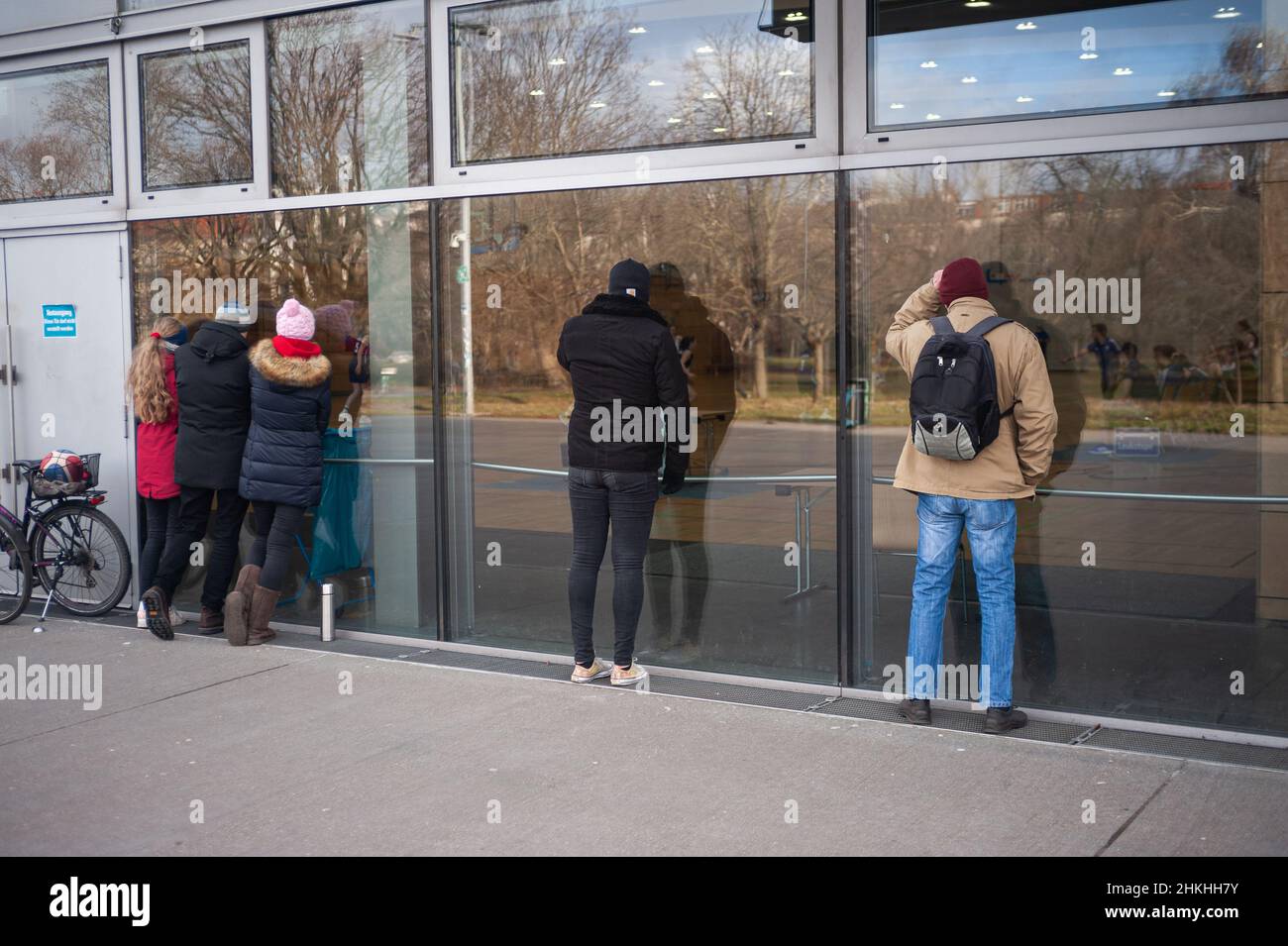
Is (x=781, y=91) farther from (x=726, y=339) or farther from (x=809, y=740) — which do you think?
(x=809, y=740)

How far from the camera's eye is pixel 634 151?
23.2ft

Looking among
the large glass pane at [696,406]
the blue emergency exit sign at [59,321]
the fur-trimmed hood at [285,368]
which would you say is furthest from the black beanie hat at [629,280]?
the blue emergency exit sign at [59,321]

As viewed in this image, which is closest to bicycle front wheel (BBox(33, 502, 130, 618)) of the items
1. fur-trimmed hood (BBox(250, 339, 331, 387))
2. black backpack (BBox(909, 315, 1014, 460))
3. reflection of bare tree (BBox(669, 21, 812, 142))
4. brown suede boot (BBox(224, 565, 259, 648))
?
brown suede boot (BBox(224, 565, 259, 648))

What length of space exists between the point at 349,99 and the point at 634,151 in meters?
1.90

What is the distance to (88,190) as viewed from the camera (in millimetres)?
8883

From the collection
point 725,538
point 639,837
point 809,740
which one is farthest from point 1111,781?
point 725,538

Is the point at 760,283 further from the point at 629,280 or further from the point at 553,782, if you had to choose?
the point at 553,782

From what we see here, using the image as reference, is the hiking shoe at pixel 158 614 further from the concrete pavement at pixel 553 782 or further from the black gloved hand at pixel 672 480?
the black gloved hand at pixel 672 480

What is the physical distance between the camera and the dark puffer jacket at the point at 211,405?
7730 mm

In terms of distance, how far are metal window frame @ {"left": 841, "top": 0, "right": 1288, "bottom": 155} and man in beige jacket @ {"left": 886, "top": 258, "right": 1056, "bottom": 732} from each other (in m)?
0.70

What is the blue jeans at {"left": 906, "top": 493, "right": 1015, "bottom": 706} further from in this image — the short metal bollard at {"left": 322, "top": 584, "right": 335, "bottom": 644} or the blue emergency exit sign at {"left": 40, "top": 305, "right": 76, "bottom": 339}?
the blue emergency exit sign at {"left": 40, "top": 305, "right": 76, "bottom": 339}

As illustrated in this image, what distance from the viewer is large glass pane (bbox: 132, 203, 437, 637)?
25.7 ft

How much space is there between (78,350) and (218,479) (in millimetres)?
1825

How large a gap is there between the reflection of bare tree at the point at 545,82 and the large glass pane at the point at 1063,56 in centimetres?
139
